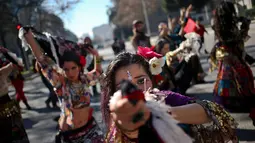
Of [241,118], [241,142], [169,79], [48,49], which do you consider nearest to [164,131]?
[48,49]

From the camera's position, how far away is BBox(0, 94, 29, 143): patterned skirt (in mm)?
3895

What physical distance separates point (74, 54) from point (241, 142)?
236 cm

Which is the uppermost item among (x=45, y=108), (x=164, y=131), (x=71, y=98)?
(x=164, y=131)

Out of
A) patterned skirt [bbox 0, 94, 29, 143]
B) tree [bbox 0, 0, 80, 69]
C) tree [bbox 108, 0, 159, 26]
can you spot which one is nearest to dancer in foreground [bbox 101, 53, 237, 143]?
patterned skirt [bbox 0, 94, 29, 143]

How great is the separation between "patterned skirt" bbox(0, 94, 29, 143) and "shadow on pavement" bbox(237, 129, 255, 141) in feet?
9.57

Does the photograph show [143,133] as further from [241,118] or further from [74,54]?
[241,118]

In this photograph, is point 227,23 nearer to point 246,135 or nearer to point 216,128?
point 246,135

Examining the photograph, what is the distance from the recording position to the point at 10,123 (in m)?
3.96

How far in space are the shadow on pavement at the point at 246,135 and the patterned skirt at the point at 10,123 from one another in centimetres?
292

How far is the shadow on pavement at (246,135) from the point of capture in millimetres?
3789

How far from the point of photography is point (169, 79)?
5672 mm

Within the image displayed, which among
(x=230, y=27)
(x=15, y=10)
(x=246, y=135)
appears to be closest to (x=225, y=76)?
(x=230, y=27)

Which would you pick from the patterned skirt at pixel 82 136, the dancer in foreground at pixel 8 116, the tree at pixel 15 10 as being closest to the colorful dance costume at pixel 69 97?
the patterned skirt at pixel 82 136

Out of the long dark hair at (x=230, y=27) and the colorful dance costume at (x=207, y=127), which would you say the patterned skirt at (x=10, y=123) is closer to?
the colorful dance costume at (x=207, y=127)
